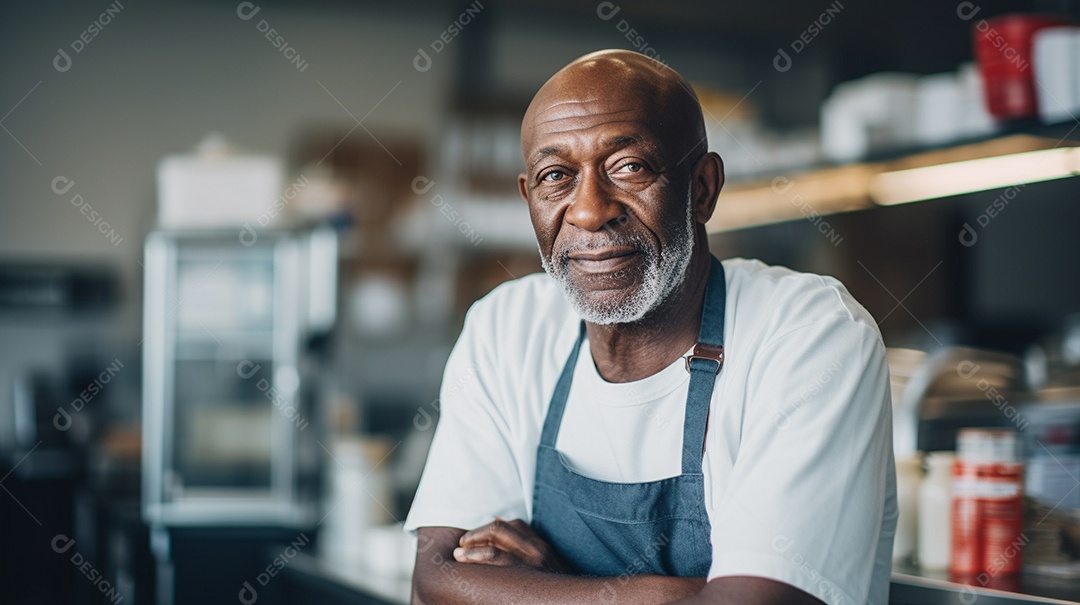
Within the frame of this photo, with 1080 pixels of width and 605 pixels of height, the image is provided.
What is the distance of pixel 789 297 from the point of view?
154 centimetres

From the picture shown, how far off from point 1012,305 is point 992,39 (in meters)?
2.70

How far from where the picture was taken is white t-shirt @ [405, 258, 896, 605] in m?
1.32

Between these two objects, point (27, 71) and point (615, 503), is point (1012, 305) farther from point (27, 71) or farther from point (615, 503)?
point (27, 71)

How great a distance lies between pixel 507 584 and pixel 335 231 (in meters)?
3.09

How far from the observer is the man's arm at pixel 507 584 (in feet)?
4.67

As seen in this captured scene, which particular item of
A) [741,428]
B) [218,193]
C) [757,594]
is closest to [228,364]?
[218,193]

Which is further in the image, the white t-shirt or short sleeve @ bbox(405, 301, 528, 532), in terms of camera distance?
short sleeve @ bbox(405, 301, 528, 532)

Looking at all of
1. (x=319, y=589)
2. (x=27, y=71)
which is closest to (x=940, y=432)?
(x=319, y=589)

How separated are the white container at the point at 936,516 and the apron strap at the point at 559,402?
0.77 metres

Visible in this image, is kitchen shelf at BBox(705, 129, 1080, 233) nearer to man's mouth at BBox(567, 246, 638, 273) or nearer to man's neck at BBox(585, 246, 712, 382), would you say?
man's neck at BBox(585, 246, 712, 382)

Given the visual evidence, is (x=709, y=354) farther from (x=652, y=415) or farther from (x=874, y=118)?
(x=874, y=118)

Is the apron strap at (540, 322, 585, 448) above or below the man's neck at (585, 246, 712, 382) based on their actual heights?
below

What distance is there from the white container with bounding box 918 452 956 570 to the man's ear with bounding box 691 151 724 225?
29.8 inches

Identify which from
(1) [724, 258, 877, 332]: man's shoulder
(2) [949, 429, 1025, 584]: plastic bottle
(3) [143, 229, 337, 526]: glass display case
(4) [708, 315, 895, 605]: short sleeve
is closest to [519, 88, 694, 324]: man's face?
(1) [724, 258, 877, 332]: man's shoulder
